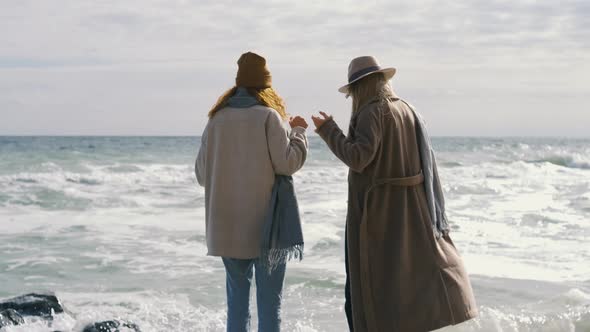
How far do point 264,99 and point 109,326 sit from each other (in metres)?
2.52

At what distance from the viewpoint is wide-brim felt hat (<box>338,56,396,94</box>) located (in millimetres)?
3482

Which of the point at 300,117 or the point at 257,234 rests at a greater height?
the point at 300,117

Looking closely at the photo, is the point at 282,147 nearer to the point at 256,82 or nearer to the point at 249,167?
the point at 249,167

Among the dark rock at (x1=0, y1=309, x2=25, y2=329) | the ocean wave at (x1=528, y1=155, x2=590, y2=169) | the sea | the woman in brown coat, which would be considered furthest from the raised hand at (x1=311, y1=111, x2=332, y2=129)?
the ocean wave at (x1=528, y1=155, x2=590, y2=169)

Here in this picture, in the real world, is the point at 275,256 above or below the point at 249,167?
below

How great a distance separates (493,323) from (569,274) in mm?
Result: 2694

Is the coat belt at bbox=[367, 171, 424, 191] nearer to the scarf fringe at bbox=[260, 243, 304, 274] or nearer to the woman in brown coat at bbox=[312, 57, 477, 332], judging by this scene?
the woman in brown coat at bbox=[312, 57, 477, 332]

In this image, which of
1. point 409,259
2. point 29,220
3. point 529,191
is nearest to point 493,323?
point 409,259

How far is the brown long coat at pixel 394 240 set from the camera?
136 inches

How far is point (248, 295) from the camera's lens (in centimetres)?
378

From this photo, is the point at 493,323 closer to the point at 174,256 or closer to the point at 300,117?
the point at 300,117

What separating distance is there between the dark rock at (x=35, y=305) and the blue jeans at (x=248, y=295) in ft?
7.88

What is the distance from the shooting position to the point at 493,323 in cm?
512

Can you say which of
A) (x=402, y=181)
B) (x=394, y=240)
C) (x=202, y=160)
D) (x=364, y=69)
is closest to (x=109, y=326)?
(x=202, y=160)
